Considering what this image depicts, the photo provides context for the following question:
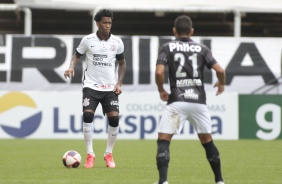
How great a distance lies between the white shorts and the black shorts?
3652mm

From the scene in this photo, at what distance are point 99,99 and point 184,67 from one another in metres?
3.89

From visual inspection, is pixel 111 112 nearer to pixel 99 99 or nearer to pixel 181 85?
pixel 99 99

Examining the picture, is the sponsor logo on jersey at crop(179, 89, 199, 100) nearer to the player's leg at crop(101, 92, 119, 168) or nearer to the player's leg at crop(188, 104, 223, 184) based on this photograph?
the player's leg at crop(188, 104, 223, 184)

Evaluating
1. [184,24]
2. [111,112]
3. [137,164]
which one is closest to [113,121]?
[111,112]

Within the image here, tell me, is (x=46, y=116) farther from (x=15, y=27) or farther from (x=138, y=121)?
(x=15, y=27)

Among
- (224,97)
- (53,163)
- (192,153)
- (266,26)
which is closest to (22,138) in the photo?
(224,97)

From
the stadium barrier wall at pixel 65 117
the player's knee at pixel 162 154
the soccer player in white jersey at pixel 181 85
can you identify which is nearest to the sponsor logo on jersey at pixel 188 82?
the soccer player in white jersey at pixel 181 85

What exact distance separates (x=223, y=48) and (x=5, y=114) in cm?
619

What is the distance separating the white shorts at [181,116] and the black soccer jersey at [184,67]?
66 mm

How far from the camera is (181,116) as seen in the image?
416 inches

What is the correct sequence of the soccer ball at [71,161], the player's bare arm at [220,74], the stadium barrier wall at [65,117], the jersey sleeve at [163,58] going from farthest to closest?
the stadium barrier wall at [65,117], the soccer ball at [71,161], the player's bare arm at [220,74], the jersey sleeve at [163,58]

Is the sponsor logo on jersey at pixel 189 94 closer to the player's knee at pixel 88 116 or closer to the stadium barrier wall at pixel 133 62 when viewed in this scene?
the player's knee at pixel 88 116

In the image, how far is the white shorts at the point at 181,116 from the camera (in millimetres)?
10547

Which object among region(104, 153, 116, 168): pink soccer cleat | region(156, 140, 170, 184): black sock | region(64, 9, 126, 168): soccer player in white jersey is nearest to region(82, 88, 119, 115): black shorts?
region(64, 9, 126, 168): soccer player in white jersey
